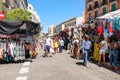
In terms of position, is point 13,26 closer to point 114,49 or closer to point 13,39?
point 13,39

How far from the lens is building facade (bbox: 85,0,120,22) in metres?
49.1

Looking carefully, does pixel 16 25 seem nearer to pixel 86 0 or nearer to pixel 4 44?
pixel 4 44

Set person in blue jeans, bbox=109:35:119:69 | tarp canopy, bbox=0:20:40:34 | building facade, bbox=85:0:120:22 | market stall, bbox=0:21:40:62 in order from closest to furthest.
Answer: person in blue jeans, bbox=109:35:119:69
market stall, bbox=0:21:40:62
tarp canopy, bbox=0:20:40:34
building facade, bbox=85:0:120:22

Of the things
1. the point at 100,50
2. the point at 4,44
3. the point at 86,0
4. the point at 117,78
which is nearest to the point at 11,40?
the point at 4,44

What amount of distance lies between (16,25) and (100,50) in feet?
16.6

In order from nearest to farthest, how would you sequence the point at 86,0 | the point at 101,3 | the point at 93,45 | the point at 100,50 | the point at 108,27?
1. the point at 100,50
2. the point at 108,27
3. the point at 93,45
4. the point at 101,3
5. the point at 86,0

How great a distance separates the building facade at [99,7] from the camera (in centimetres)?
4911

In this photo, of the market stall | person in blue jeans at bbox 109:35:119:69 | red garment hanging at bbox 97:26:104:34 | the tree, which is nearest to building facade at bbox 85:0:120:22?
the tree

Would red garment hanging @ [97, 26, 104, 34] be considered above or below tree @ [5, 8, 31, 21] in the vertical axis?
below

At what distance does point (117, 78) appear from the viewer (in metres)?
11.7

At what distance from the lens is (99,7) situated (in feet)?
177

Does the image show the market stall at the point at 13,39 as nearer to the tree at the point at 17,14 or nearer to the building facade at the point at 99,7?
the building facade at the point at 99,7

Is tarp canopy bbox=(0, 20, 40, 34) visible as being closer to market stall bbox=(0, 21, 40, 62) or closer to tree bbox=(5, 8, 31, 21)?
market stall bbox=(0, 21, 40, 62)

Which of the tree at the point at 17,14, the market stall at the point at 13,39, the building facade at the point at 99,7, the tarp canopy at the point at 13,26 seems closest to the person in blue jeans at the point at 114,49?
the market stall at the point at 13,39
